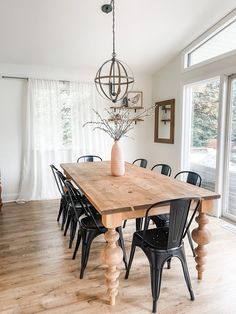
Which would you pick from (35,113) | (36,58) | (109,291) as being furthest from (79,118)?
(109,291)

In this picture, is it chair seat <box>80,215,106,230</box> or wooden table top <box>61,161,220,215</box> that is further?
chair seat <box>80,215,106,230</box>

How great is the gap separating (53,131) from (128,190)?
2.90m

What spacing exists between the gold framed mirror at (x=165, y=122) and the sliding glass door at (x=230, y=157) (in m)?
1.24

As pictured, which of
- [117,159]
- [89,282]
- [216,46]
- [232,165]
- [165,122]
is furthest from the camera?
[165,122]

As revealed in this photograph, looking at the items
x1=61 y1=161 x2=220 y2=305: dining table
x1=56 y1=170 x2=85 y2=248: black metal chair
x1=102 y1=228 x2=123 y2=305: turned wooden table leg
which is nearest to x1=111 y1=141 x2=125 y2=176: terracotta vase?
x1=61 y1=161 x2=220 y2=305: dining table

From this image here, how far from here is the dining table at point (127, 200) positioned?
5.97 ft

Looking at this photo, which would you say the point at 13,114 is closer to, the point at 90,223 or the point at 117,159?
the point at 117,159

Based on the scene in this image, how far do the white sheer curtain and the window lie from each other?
185 cm

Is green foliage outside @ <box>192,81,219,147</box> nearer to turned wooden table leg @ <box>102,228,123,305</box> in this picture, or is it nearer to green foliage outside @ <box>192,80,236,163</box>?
green foliage outside @ <box>192,80,236,163</box>

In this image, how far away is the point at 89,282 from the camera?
7.22 feet

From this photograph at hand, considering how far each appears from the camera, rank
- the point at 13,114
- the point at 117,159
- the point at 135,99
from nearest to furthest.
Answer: the point at 117,159 → the point at 13,114 → the point at 135,99

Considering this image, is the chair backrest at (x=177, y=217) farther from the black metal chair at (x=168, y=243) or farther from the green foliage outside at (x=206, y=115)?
the green foliage outside at (x=206, y=115)

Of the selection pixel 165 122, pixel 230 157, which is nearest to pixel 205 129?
pixel 230 157

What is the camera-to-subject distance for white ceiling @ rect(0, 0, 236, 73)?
3109 millimetres
